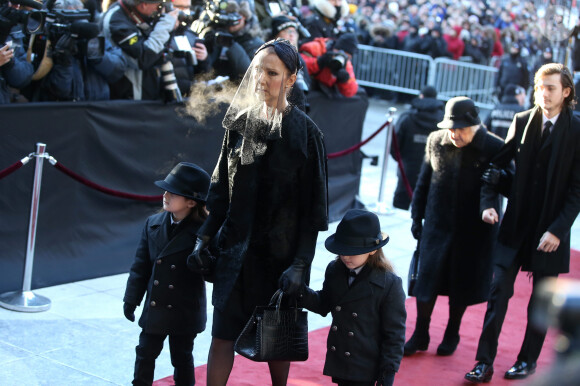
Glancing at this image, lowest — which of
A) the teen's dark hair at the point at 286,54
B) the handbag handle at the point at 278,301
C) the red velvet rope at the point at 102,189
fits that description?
the red velvet rope at the point at 102,189

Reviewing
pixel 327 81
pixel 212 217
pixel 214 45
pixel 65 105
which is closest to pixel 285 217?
pixel 212 217

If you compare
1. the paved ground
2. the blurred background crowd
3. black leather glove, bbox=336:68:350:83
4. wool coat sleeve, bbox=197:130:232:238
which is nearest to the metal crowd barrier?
the blurred background crowd

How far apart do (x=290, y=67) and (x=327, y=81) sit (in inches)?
224

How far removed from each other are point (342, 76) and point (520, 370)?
190 inches

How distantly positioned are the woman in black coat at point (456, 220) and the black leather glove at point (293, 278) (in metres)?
2.09

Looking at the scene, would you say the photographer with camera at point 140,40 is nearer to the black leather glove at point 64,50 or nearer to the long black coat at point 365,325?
the black leather glove at point 64,50

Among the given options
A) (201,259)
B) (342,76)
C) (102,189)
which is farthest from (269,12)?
(201,259)

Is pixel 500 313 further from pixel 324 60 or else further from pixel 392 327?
pixel 324 60

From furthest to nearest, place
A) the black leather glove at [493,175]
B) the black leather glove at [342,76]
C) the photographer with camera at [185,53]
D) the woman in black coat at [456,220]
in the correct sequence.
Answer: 1. the black leather glove at [342,76]
2. the photographer with camera at [185,53]
3. the woman in black coat at [456,220]
4. the black leather glove at [493,175]

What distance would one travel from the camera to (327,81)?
9492 mm

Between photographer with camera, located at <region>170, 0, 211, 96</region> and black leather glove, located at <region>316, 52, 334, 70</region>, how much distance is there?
1828 millimetres

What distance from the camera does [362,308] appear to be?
4.02 metres

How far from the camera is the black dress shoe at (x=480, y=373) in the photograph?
528 cm

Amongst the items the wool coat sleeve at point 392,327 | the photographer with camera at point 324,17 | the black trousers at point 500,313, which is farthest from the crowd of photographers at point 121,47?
the wool coat sleeve at point 392,327
